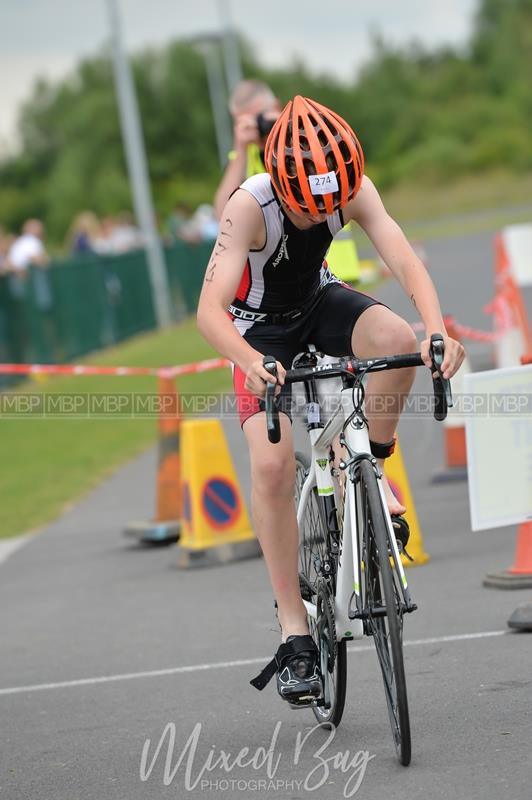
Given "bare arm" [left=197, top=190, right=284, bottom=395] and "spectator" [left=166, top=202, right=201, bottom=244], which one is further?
"spectator" [left=166, top=202, right=201, bottom=244]

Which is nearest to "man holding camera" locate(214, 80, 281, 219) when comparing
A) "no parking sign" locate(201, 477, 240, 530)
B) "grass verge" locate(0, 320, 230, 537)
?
"no parking sign" locate(201, 477, 240, 530)

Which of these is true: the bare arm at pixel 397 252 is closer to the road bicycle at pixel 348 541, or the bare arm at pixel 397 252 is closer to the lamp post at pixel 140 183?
the road bicycle at pixel 348 541

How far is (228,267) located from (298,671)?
1.44m

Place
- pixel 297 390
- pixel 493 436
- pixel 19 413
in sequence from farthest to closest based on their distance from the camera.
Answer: pixel 19 413
pixel 493 436
pixel 297 390

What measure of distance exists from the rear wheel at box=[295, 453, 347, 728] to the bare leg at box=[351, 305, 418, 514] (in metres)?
0.38

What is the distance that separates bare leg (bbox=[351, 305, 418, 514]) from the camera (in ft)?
17.3

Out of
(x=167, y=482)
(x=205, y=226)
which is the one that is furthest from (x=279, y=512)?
(x=205, y=226)

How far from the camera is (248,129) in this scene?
8.84m

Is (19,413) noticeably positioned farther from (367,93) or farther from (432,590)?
(367,93)

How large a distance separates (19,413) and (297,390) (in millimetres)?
13289

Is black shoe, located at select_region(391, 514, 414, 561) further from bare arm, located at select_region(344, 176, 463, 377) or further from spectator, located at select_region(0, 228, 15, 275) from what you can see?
spectator, located at select_region(0, 228, 15, 275)

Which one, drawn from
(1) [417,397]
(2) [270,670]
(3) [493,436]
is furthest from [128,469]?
(2) [270,670]

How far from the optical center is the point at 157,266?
3153cm

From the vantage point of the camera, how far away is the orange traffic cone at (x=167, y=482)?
1025 centimetres
